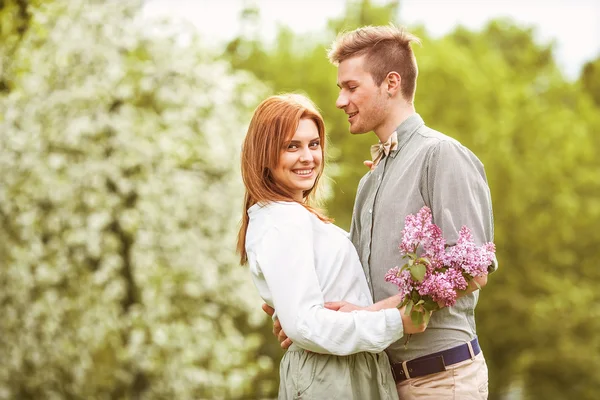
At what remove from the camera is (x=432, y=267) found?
336 centimetres

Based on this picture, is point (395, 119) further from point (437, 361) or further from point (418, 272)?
point (437, 361)

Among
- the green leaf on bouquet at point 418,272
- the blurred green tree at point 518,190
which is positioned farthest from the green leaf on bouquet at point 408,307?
the blurred green tree at point 518,190

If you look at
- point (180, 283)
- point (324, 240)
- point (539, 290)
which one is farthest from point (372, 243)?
point (539, 290)

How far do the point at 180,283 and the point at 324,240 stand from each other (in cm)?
857

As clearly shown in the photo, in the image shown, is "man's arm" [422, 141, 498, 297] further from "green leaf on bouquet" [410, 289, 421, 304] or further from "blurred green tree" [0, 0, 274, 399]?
"blurred green tree" [0, 0, 274, 399]

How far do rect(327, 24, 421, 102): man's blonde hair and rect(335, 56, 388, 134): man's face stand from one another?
33mm

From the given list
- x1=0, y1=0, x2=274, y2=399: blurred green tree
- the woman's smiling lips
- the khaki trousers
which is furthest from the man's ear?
x1=0, y1=0, x2=274, y2=399: blurred green tree

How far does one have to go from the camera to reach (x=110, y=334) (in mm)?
11742

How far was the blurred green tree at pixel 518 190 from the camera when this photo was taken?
67.9ft

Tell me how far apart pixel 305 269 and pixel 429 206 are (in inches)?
25.7

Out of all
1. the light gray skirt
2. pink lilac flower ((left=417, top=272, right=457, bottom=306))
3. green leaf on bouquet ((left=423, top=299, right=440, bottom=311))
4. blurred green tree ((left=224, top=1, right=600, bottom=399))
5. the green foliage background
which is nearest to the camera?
pink lilac flower ((left=417, top=272, right=457, bottom=306))

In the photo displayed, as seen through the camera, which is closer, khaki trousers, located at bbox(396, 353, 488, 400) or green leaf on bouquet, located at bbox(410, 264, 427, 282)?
green leaf on bouquet, located at bbox(410, 264, 427, 282)

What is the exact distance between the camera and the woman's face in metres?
3.77

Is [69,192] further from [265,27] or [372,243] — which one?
[265,27]
